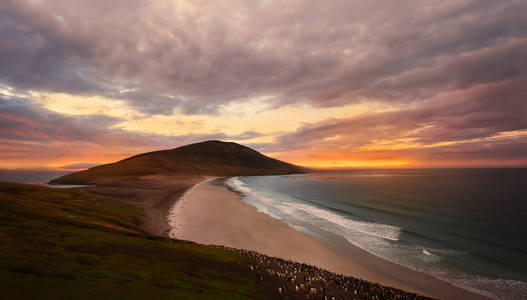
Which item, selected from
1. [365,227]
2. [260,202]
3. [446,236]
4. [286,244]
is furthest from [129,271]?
[260,202]

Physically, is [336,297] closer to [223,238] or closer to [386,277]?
[386,277]

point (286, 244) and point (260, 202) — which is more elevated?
point (260, 202)

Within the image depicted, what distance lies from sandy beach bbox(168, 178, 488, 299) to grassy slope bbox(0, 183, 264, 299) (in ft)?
31.5

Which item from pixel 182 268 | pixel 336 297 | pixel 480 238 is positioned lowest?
pixel 480 238

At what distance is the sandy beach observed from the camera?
19750 millimetres

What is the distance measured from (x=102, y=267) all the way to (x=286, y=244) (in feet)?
→ 71.8

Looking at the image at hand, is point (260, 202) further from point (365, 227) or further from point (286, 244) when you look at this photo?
point (286, 244)

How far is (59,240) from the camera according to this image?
1580 centimetres

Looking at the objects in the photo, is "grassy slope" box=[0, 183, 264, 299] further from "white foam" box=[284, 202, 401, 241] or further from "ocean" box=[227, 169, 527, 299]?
"white foam" box=[284, 202, 401, 241]

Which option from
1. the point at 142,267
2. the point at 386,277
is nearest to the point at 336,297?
the point at 386,277

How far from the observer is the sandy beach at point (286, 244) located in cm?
1975

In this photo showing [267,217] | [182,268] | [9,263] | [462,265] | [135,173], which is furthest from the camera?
[135,173]

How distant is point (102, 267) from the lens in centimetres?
1244

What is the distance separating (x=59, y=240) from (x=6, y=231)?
135 inches
